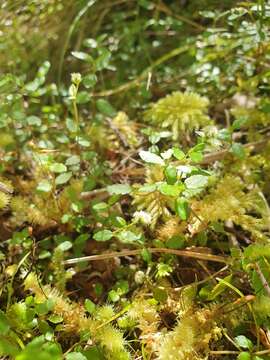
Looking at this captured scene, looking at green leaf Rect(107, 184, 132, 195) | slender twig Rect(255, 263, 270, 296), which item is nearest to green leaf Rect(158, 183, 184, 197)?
green leaf Rect(107, 184, 132, 195)

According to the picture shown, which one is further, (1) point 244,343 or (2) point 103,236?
(2) point 103,236

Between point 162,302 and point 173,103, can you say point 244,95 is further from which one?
point 162,302

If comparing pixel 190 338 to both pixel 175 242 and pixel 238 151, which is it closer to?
pixel 175 242

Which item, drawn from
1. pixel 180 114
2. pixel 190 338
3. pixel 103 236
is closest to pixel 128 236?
pixel 103 236

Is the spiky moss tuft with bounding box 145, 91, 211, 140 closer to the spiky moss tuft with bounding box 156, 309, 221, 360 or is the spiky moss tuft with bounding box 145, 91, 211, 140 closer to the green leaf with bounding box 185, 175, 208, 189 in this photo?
the green leaf with bounding box 185, 175, 208, 189

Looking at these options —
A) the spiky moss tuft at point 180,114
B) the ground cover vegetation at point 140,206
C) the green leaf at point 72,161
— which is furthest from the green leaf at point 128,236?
the spiky moss tuft at point 180,114

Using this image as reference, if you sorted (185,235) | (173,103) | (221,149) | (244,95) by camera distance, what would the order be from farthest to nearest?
(244,95) < (173,103) < (221,149) < (185,235)

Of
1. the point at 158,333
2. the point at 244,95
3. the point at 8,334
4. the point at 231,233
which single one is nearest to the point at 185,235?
the point at 231,233

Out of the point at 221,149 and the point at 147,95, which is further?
the point at 147,95
